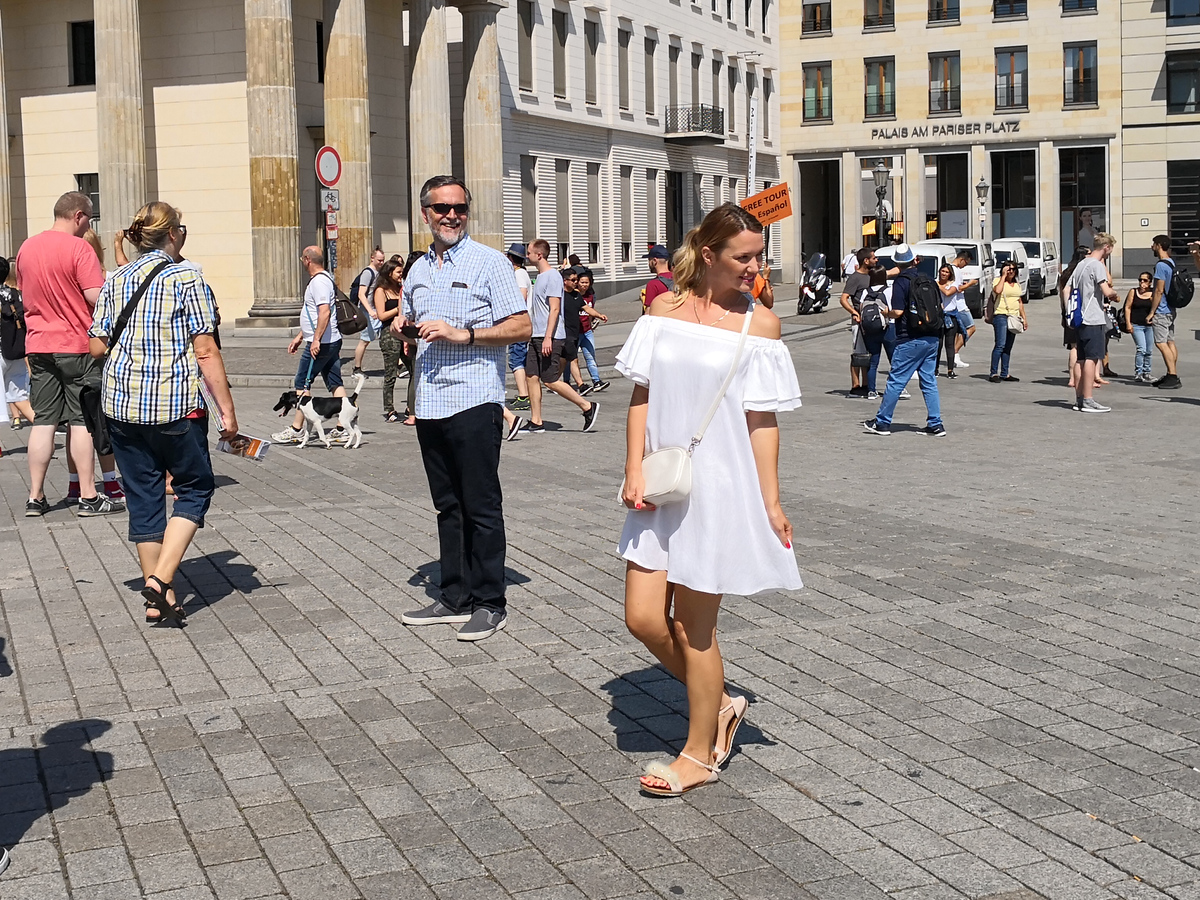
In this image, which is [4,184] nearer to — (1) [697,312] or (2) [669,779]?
(1) [697,312]

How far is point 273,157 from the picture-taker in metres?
33.8

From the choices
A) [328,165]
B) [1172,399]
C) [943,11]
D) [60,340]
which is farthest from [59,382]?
[943,11]

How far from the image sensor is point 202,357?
7672mm

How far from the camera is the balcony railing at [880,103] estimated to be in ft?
220

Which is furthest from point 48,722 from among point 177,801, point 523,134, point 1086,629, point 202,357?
point 523,134

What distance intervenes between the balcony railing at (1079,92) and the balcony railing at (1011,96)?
1501 millimetres

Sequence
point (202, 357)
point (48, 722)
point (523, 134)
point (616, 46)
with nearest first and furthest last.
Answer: point (48, 722) < point (202, 357) < point (523, 134) < point (616, 46)

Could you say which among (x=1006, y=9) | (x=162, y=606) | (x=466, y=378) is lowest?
(x=162, y=606)

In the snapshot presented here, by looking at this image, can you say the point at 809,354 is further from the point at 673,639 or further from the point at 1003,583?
the point at 673,639

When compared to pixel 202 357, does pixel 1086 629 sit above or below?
below

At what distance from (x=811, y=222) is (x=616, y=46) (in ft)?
74.5

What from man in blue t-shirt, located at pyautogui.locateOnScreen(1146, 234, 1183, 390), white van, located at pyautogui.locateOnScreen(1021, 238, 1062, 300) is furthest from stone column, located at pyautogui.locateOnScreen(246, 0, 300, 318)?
white van, located at pyautogui.locateOnScreen(1021, 238, 1062, 300)

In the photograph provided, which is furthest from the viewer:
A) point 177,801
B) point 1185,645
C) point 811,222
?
point 811,222

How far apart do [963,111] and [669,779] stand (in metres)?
64.2
